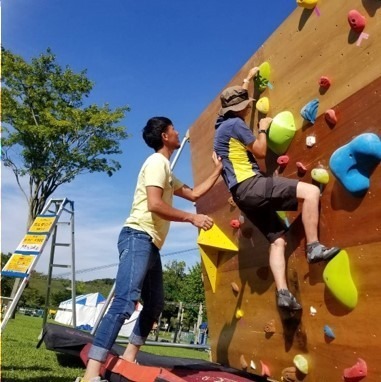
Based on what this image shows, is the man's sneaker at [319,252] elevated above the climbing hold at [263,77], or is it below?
below

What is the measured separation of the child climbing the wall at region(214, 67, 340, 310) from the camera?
2679mm

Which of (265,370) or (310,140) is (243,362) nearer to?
(265,370)

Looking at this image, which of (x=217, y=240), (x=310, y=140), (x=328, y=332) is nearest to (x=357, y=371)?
(x=328, y=332)

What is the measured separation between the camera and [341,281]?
2.41m

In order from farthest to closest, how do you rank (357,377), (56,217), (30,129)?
1. (30,129)
2. (56,217)
3. (357,377)

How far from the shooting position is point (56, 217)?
6.98 m

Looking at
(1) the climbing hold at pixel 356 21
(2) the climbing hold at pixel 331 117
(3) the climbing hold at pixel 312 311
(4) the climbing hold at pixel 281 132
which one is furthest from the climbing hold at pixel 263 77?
(3) the climbing hold at pixel 312 311

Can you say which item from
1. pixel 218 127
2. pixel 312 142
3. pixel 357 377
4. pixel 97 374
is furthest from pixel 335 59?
pixel 97 374

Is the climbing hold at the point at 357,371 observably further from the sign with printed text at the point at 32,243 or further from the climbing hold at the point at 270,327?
the sign with printed text at the point at 32,243

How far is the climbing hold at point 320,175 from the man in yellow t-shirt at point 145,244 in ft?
2.28

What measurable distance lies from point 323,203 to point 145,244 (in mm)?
1148

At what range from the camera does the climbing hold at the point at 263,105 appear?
3.37 meters

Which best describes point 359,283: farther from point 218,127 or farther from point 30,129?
point 30,129

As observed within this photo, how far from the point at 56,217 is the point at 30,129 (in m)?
7.53
